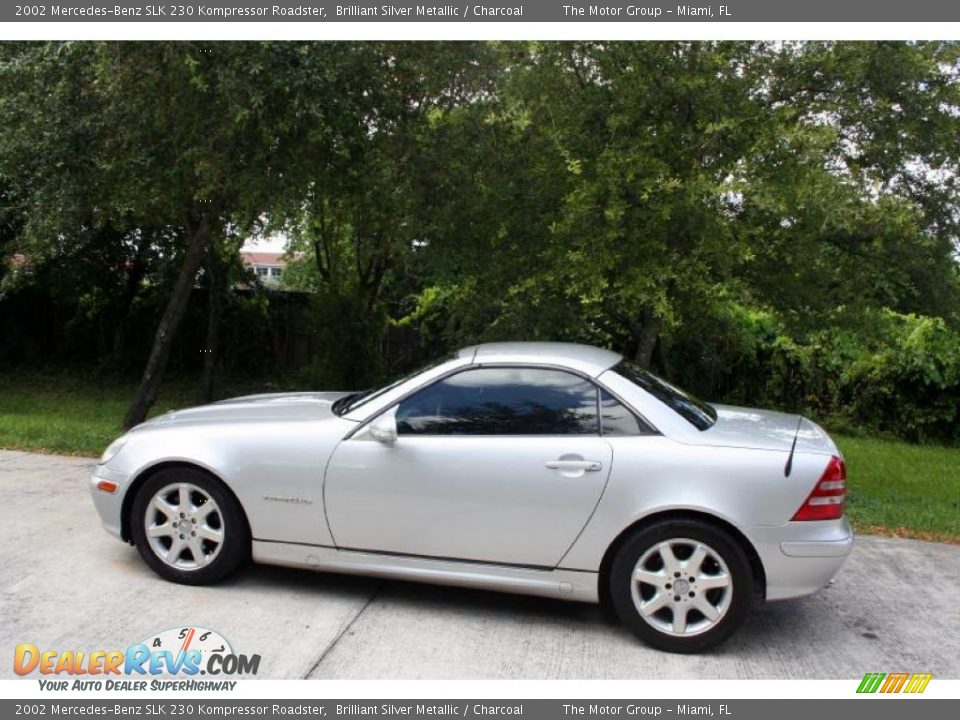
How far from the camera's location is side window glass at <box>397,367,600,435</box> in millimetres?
4199

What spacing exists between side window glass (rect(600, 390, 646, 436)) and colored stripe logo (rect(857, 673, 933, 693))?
156 centimetres

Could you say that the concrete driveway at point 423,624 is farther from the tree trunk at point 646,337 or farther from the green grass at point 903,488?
the tree trunk at point 646,337

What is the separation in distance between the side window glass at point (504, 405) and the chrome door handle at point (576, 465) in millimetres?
175

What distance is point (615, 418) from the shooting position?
13.6 feet

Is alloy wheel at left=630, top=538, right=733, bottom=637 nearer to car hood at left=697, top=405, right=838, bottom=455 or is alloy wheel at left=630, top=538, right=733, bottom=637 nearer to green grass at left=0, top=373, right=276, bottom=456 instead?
car hood at left=697, top=405, right=838, bottom=455

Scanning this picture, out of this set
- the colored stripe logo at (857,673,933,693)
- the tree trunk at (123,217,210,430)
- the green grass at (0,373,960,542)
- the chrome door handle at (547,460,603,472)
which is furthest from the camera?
the tree trunk at (123,217,210,430)

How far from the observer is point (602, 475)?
3.99 meters

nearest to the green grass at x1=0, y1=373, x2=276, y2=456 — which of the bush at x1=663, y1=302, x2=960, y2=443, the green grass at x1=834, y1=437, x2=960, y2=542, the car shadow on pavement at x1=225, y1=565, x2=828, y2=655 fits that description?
the car shadow on pavement at x1=225, y1=565, x2=828, y2=655

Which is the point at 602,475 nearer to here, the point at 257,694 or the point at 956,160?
the point at 257,694

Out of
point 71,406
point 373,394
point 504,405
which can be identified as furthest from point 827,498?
point 71,406

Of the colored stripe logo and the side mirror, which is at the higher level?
the side mirror

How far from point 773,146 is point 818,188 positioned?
1.66 feet

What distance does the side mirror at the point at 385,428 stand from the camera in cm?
421

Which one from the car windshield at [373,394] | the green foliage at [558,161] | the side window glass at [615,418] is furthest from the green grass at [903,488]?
the car windshield at [373,394]
